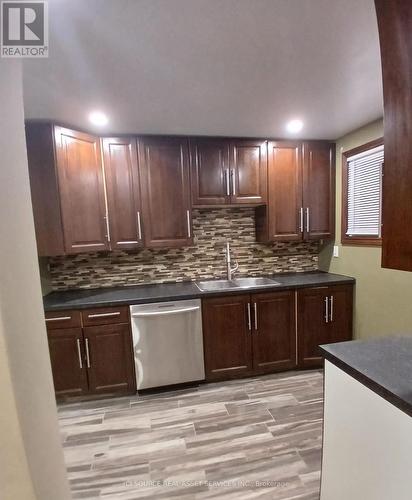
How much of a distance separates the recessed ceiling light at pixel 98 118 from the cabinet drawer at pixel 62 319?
1.59m

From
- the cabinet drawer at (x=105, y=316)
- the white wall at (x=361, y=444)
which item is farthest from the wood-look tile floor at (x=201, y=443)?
the cabinet drawer at (x=105, y=316)

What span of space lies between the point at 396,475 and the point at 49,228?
8.19ft

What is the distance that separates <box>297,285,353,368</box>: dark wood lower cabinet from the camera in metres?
2.52

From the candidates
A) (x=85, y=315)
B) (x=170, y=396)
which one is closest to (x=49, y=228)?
(x=85, y=315)

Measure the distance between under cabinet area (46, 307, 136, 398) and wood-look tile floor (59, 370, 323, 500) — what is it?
18cm

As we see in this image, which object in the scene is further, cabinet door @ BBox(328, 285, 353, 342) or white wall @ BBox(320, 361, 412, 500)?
cabinet door @ BBox(328, 285, 353, 342)

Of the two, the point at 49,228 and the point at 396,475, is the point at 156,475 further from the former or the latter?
the point at 49,228

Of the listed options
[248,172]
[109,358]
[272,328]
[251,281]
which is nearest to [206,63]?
[248,172]

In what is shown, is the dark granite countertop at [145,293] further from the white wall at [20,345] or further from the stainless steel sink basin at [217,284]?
the white wall at [20,345]

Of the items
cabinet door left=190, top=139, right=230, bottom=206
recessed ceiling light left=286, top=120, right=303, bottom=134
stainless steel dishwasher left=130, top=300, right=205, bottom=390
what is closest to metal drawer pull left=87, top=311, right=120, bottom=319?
stainless steel dishwasher left=130, top=300, right=205, bottom=390

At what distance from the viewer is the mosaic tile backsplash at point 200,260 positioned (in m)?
2.64

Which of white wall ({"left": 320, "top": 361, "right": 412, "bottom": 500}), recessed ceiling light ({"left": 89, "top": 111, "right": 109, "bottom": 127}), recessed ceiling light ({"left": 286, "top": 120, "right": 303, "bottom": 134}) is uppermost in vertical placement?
recessed ceiling light ({"left": 89, "top": 111, "right": 109, "bottom": 127})

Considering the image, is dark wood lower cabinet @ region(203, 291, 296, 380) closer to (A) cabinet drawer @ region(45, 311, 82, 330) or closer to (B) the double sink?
(B) the double sink

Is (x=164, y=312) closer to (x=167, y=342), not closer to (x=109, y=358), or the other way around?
(x=167, y=342)
